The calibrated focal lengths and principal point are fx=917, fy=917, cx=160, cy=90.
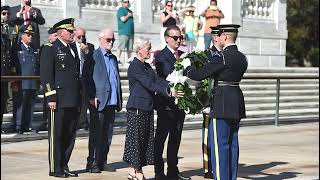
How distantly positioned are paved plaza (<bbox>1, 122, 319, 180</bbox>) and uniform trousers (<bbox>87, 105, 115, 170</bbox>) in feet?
0.78

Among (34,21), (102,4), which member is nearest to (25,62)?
(34,21)

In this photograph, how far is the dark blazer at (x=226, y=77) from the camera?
400 inches

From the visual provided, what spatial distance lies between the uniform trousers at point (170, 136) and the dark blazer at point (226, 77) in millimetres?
1367

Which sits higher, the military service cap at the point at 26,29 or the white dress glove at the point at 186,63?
the military service cap at the point at 26,29

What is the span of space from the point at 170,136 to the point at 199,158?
2.53m

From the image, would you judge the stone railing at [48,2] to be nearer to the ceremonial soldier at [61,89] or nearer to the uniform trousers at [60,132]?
the ceremonial soldier at [61,89]

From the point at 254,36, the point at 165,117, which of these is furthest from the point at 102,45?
the point at 254,36

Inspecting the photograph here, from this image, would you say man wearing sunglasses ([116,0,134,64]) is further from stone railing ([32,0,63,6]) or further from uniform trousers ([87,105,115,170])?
uniform trousers ([87,105,115,170])

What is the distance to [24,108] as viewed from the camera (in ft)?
55.4

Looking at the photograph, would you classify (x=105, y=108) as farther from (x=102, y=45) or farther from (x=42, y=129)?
(x=42, y=129)

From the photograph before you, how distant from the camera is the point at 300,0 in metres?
39.6

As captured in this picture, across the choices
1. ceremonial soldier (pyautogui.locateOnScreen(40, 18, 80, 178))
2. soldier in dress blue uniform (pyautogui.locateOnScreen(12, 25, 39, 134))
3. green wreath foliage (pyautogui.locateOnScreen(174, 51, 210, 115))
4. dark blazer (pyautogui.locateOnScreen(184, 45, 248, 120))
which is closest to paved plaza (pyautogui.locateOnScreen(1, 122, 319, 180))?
ceremonial soldier (pyautogui.locateOnScreen(40, 18, 80, 178))

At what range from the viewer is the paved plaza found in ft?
40.4

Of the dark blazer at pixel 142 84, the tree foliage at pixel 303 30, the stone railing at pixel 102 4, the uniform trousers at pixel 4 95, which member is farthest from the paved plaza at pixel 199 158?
the tree foliage at pixel 303 30
